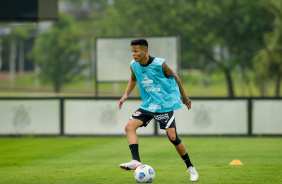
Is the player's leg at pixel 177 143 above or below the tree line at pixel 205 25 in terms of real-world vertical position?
below

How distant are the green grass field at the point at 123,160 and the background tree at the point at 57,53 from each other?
50.7m

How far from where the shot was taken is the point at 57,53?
68062mm

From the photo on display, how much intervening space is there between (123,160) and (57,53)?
57.2 meters

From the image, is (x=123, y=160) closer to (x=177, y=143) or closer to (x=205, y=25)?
(x=177, y=143)

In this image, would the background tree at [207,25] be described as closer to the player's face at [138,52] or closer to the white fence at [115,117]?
the white fence at [115,117]

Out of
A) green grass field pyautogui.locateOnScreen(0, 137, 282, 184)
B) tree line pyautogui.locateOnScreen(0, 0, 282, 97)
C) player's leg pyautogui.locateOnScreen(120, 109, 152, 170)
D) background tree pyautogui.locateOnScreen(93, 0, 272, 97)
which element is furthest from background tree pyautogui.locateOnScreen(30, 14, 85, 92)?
player's leg pyautogui.locateOnScreen(120, 109, 152, 170)

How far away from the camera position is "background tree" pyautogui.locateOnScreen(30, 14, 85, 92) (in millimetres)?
67938

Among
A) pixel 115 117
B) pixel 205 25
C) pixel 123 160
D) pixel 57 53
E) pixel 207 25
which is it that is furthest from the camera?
pixel 57 53

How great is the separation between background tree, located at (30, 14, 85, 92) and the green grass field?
50.7 meters

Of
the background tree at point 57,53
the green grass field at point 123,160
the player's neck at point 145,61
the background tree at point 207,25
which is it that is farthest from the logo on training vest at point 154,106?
the background tree at point 57,53

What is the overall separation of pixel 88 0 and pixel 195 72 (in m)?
21.3

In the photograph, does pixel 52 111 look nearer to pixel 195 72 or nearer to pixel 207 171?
pixel 207 171

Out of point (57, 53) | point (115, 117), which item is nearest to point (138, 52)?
point (115, 117)

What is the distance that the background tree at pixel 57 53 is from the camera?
67938 millimetres
